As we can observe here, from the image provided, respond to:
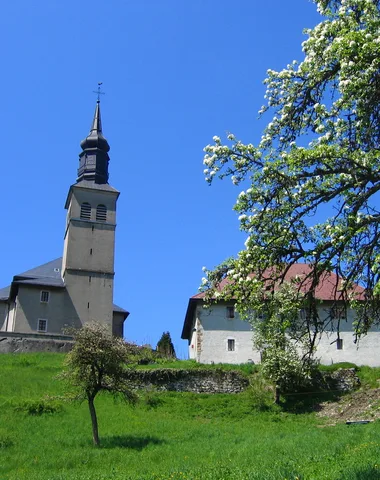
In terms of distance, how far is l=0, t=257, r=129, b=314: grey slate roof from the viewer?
51.5 m

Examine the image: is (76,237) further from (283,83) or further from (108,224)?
(283,83)

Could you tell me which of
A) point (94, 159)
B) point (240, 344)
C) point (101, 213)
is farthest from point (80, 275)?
point (240, 344)

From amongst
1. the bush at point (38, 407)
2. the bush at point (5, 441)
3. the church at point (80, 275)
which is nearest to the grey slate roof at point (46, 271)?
the church at point (80, 275)

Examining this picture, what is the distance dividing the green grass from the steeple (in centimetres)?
2550

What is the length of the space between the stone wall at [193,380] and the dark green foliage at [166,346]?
826 cm

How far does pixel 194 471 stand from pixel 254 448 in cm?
588

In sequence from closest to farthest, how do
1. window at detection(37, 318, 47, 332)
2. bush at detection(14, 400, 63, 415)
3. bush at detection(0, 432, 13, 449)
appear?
bush at detection(0, 432, 13, 449), bush at detection(14, 400, 63, 415), window at detection(37, 318, 47, 332)

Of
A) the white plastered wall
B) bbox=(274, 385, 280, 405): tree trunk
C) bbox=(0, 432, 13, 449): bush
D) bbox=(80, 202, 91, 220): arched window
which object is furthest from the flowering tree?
bbox=(80, 202, 91, 220): arched window

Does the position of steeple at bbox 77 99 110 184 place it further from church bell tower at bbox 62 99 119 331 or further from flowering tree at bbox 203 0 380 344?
flowering tree at bbox 203 0 380 344

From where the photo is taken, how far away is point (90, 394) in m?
26.0

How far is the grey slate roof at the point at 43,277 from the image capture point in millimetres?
51531

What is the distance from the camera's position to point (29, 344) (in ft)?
149

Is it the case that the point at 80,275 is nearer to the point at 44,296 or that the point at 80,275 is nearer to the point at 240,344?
the point at 44,296

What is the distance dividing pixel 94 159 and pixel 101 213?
21.0ft
